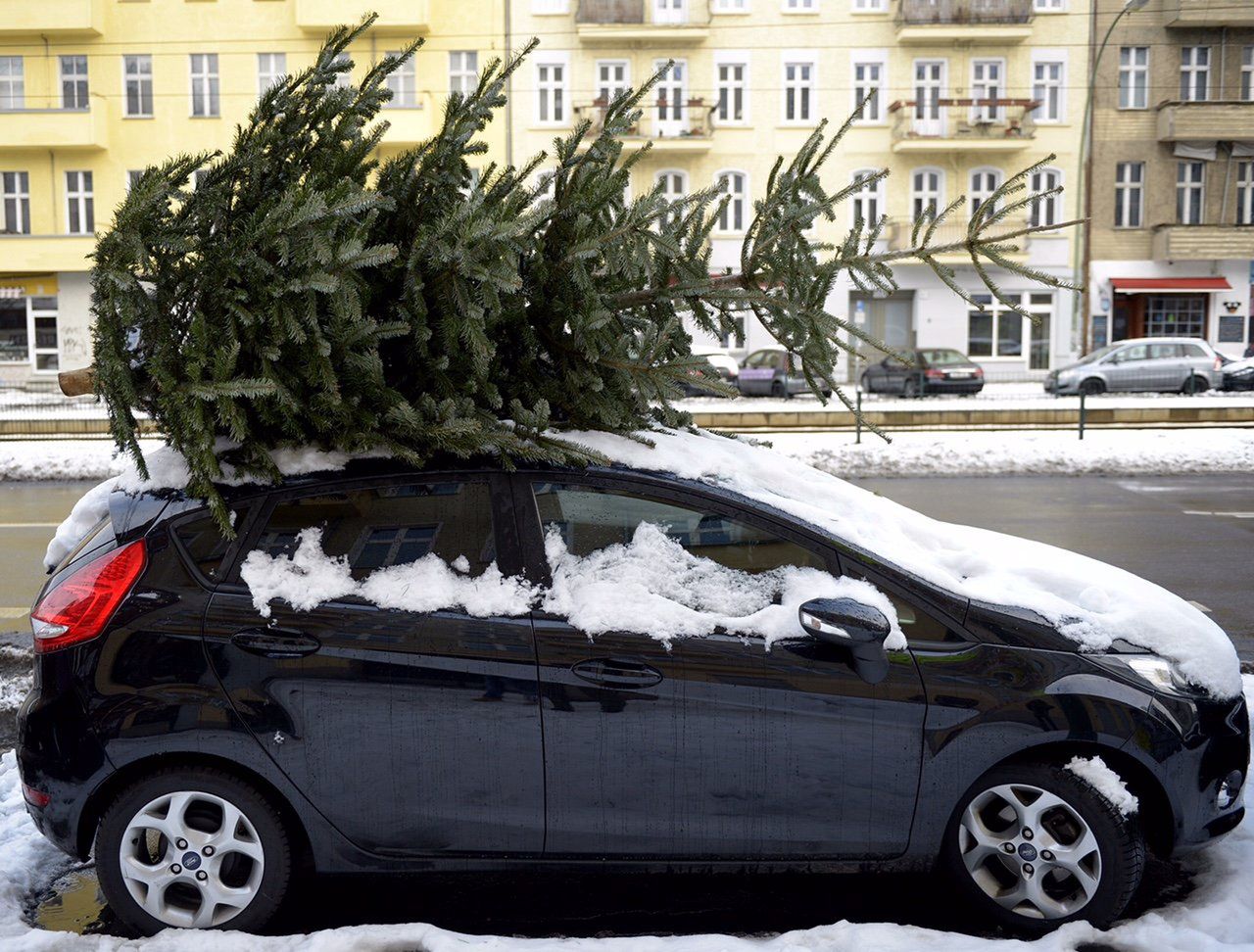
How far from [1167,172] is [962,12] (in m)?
8.54

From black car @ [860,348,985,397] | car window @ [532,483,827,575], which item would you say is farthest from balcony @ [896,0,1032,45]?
car window @ [532,483,827,575]

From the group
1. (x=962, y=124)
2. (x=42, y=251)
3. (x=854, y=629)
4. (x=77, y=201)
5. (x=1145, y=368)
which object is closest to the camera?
(x=854, y=629)

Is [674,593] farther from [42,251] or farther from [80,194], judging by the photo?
[80,194]

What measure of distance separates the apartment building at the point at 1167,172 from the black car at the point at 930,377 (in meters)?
10.5

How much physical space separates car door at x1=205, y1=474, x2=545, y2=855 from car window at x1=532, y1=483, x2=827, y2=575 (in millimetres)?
347

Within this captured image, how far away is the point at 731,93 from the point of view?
133 ft

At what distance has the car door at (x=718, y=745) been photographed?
355 cm

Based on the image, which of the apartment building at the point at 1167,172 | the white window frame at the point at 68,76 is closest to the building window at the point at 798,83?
the apartment building at the point at 1167,172

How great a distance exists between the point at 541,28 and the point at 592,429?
38981 millimetres

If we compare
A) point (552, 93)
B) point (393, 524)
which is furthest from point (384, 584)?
point (552, 93)

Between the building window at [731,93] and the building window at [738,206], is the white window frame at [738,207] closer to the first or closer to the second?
the building window at [738,206]

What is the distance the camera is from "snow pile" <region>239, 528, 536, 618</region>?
3.60 metres

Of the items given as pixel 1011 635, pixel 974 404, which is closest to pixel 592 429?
pixel 1011 635

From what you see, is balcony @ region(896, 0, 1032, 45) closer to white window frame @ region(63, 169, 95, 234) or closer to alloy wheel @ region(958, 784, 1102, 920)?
white window frame @ region(63, 169, 95, 234)
